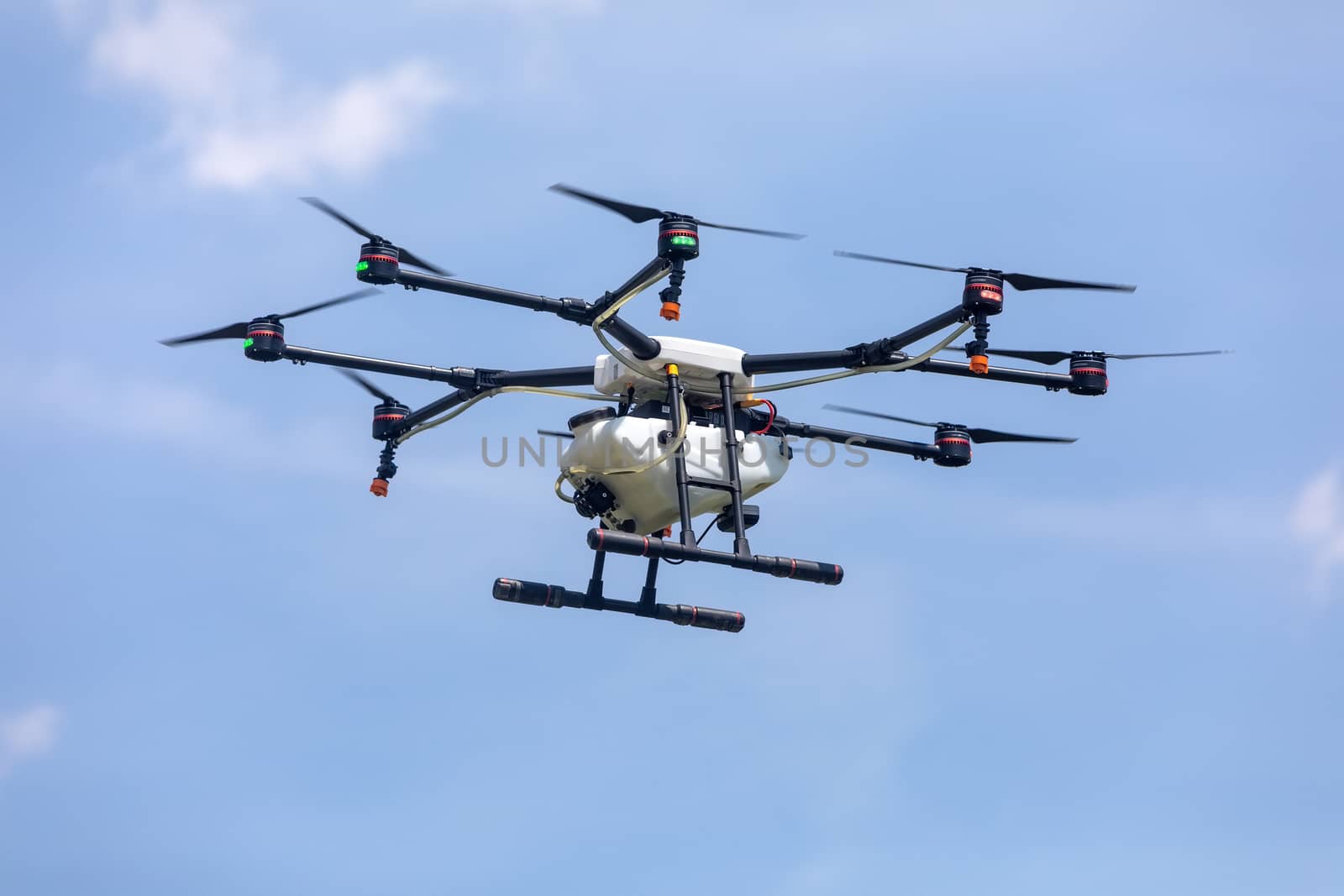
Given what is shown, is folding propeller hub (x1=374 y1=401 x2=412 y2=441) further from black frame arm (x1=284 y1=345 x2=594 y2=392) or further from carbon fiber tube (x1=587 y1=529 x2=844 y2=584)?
carbon fiber tube (x1=587 y1=529 x2=844 y2=584)

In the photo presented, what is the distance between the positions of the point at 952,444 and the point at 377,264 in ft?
28.0

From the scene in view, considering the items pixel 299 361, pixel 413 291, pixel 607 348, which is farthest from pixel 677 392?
pixel 299 361

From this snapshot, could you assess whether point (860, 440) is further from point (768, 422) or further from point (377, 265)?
point (377, 265)

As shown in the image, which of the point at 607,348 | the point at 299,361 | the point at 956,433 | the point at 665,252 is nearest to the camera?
the point at 665,252

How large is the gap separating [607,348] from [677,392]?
107cm

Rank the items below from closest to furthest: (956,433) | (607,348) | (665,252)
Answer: (665,252), (607,348), (956,433)

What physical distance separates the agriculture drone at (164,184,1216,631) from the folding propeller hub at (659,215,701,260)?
13mm

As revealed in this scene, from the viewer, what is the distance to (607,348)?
23672 millimetres

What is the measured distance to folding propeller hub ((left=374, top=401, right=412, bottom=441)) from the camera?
27219mm

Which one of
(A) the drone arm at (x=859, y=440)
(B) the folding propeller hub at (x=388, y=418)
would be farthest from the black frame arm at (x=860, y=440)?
(B) the folding propeller hub at (x=388, y=418)

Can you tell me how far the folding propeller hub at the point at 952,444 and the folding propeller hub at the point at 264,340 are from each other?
8.68m

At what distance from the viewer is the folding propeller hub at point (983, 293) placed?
2258cm

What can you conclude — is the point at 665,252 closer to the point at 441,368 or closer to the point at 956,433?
the point at 441,368

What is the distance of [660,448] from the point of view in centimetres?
2406
